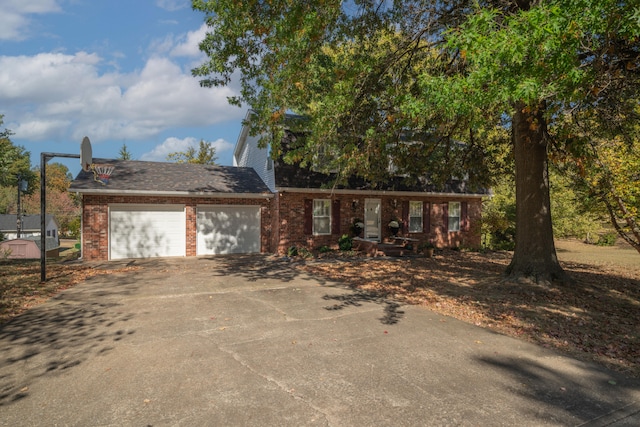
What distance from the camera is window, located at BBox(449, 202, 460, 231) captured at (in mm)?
20016

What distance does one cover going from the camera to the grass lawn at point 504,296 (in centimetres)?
577

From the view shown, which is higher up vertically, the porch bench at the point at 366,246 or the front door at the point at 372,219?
the front door at the point at 372,219

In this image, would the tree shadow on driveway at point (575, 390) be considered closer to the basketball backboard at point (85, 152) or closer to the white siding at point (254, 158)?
the basketball backboard at point (85, 152)

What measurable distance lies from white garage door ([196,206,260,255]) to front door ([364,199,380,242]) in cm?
509

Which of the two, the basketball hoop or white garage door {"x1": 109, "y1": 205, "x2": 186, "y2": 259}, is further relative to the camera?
white garage door {"x1": 109, "y1": 205, "x2": 186, "y2": 259}

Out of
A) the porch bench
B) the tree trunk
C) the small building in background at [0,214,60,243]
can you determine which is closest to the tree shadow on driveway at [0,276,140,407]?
the tree trunk

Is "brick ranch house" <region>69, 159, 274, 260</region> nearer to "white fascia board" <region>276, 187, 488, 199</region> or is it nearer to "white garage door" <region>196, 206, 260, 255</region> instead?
"white garage door" <region>196, 206, 260, 255</region>

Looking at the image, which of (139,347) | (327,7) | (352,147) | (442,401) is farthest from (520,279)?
(139,347)

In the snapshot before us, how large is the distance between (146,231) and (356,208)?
9.08 metres

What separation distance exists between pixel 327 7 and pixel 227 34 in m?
2.47

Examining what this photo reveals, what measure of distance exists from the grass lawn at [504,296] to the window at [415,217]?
5.05 metres

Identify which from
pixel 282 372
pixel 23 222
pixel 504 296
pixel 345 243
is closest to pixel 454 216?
pixel 345 243

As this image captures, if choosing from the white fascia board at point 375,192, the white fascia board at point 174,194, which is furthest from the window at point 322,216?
the white fascia board at point 174,194

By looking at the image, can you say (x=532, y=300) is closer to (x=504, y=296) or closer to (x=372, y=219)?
(x=504, y=296)
